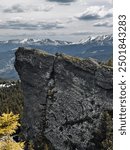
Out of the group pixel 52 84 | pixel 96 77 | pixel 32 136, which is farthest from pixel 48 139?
pixel 96 77

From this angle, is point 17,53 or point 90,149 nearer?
point 90,149

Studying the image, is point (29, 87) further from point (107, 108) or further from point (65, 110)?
point (107, 108)

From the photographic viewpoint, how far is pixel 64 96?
110 meters

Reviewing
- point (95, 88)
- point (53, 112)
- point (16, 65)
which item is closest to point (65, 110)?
point (53, 112)

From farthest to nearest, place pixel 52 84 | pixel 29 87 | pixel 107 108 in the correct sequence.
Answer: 1. pixel 29 87
2. pixel 52 84
3. pixel 107 108

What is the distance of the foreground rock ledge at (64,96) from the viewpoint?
105 m

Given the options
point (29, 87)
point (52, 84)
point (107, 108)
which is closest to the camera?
point (107, 108)

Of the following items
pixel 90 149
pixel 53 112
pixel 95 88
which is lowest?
pixel 90 149

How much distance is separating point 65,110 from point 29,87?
15.5 m

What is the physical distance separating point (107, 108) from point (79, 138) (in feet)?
37.0

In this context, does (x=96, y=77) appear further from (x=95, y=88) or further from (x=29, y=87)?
(x=29, y=87)

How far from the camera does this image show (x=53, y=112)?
11275 cm

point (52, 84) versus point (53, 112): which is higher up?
point (52, 84)

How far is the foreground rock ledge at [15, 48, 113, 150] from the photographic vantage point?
105438 millimetres
